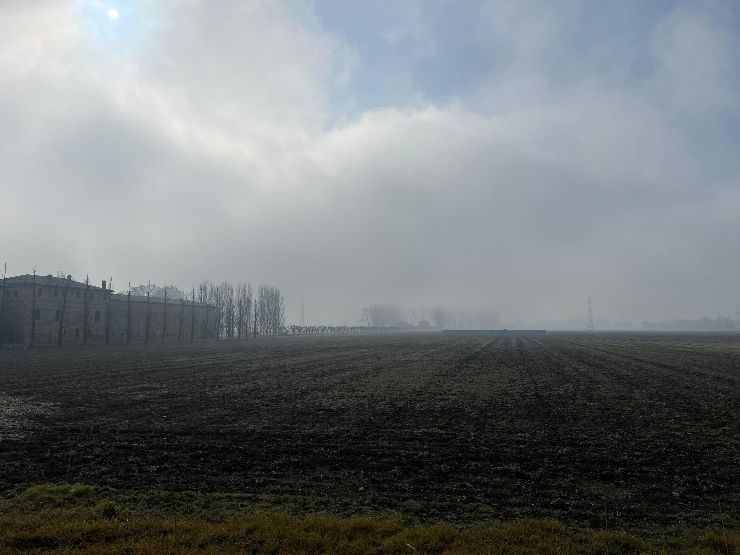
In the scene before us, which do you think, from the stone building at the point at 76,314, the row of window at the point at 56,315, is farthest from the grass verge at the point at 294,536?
the row of window at the point at 56,315

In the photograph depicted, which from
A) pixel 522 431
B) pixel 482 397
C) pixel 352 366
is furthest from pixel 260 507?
pixel 352 366

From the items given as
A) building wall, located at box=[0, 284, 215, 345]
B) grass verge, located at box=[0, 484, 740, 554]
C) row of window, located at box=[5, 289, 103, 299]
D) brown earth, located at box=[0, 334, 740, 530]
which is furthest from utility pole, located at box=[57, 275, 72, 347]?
grass verge, located at box=[0, 484, 740, 554]

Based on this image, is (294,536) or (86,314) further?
(86,314)

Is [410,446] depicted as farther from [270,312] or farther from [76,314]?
[270,312]

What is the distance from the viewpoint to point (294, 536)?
6.48 m

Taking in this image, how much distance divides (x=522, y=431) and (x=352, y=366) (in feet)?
71.8

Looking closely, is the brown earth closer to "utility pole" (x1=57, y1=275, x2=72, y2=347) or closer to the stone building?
"utility pole" (x1=57, y1=275, x2=72, y2=347)

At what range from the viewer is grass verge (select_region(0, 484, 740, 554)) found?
6195mm

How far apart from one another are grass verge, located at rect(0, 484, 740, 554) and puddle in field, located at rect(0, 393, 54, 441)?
730 centimetres

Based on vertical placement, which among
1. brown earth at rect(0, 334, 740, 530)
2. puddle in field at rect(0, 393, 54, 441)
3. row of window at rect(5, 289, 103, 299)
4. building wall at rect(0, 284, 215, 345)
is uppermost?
row of window at rect(5, 289, 103, 299)

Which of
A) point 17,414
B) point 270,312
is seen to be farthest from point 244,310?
point 17,414

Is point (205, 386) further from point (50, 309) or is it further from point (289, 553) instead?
point (50, 309)

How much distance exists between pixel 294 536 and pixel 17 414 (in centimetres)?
1441

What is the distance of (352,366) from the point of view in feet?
113
